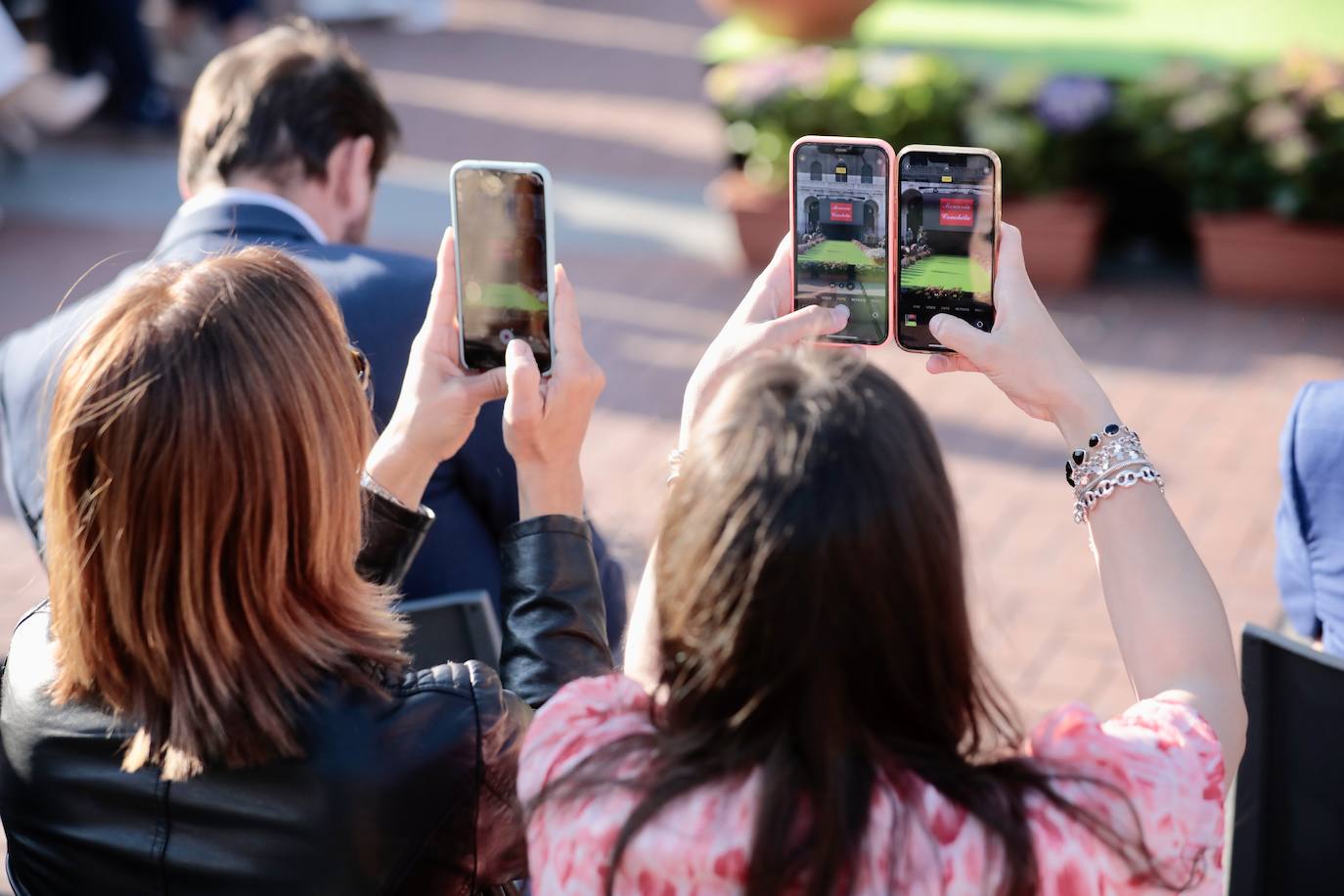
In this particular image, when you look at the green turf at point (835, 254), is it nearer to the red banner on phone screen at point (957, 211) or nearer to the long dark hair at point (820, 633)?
the red banner on phone screen at point (957, 211)

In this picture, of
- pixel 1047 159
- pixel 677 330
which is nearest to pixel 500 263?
pixel 677 330

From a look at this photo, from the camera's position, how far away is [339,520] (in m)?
1.60

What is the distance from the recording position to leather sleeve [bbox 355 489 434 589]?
198 cm

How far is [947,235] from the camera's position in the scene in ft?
5.91

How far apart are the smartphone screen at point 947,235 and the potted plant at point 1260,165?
172 inches

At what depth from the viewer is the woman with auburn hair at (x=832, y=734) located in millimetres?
1188

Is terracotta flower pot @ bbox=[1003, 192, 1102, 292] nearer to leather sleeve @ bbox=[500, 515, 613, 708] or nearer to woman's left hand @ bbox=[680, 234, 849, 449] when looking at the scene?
woman's left hand @ bbox=[680, 234, 849, 449]

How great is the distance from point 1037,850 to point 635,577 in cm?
310

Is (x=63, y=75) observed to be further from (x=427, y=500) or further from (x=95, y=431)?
(x=95, y=431)

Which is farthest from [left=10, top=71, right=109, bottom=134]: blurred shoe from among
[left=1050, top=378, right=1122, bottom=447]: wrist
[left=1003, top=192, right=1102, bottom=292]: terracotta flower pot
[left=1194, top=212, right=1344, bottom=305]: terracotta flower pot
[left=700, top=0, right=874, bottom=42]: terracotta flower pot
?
[left=1050, top=378, right=1122, bottom=447]: wrist

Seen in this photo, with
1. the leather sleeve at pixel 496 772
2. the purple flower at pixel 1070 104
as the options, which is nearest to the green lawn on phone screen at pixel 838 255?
the leather sleeve at pixel 496 772

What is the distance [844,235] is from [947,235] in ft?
0.45

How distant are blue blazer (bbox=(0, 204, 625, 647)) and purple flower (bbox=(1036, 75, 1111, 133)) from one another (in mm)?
4044

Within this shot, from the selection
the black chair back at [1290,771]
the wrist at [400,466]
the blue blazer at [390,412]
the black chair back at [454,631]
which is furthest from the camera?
the blue blazer at [390,412]
